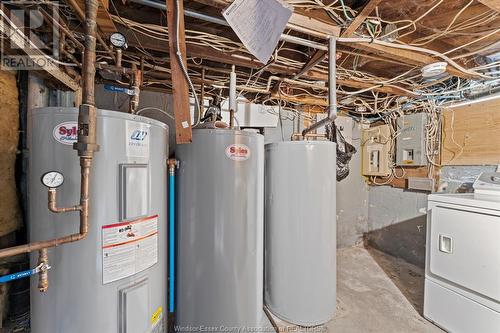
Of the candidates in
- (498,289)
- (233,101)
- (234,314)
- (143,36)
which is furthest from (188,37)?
(498,289)

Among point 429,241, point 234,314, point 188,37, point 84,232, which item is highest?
point 188,37

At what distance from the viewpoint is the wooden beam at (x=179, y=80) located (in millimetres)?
957

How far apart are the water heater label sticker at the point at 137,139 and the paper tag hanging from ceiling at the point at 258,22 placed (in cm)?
59

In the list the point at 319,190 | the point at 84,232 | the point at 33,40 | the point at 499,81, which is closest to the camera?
the point at 84,232

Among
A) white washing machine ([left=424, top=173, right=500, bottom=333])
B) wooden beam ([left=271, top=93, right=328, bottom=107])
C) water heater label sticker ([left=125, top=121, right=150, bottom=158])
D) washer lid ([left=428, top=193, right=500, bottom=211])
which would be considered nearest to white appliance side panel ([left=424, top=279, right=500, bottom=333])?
white washing machine ([left=424, top=173, right=500, bottom=333])

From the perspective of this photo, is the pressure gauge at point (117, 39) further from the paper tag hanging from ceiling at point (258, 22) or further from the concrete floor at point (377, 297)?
the concrete floor at point (377, 297)

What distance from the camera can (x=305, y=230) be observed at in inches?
59.8

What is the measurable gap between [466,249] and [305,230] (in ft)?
3.13

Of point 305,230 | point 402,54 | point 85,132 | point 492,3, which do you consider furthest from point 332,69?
point 85,132

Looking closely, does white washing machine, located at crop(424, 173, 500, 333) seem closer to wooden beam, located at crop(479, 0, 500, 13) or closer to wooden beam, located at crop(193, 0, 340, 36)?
wooden beam, located at crop(479, 0, 500, 13)

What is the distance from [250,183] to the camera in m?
1.29

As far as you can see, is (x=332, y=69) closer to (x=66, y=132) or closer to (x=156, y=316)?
(x=66, y=132)

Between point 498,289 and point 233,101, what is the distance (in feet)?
6.21

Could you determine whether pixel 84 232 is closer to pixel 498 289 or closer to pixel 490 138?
pixel 498 289
